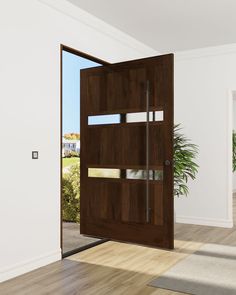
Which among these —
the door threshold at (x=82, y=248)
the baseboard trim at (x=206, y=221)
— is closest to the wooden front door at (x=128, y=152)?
the door threshold at (x=82, y=248)

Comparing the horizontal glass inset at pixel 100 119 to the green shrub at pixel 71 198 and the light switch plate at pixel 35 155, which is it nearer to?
the light switch plate at pixel 35 155

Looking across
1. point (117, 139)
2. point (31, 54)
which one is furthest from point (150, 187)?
point (31, 54)

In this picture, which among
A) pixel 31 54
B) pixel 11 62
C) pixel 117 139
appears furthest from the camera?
pixel 117 139

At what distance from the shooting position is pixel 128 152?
4480 mm

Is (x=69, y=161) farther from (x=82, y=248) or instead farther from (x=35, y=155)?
(x=35, y=155)

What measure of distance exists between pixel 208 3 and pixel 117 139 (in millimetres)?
1886

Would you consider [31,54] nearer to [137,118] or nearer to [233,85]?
[137,118]

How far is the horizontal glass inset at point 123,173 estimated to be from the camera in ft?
14.0

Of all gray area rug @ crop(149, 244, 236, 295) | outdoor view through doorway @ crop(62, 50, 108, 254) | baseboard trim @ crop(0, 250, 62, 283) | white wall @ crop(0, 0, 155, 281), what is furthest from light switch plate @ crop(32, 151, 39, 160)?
outdoor view through doorway @ crop(62, 50, 108, 254)

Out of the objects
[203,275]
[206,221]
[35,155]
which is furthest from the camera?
[206,221]

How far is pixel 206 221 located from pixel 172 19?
3049 millimetres

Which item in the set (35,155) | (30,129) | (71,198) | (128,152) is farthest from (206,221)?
(30,129)

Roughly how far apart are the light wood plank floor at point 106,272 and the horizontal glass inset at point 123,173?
0.83 metres

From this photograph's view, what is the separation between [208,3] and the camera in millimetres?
Answer: 4043
